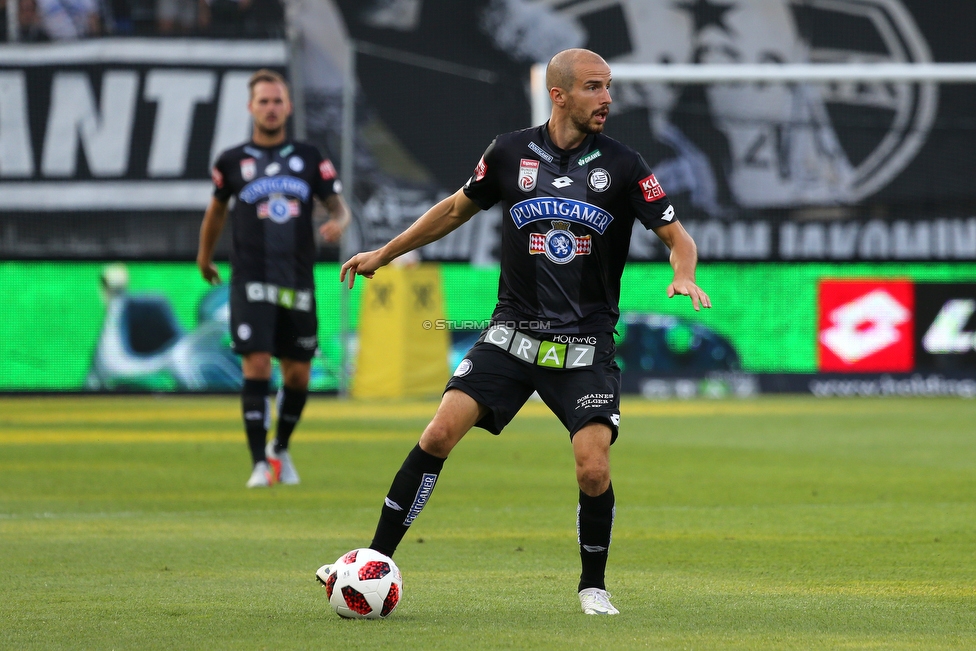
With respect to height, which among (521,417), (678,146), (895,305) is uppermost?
(678,146)

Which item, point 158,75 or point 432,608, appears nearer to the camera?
point 432,608

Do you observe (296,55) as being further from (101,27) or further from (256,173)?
(256,173)

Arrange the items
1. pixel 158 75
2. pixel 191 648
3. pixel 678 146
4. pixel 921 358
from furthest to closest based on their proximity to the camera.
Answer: pixel 678 146 < pixel 158 75 < pixel 921 358 < pixel 191 648

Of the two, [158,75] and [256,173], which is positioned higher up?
[158,75]

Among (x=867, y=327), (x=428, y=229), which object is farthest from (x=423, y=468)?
(x=867, y=327)

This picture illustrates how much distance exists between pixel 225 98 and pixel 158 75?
1248 millimetres

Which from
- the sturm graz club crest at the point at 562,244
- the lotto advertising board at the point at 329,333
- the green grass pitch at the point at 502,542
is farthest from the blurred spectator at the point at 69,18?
the sturm graz club crest at the point at 562,244

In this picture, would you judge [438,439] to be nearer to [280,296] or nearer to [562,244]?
[562,244]

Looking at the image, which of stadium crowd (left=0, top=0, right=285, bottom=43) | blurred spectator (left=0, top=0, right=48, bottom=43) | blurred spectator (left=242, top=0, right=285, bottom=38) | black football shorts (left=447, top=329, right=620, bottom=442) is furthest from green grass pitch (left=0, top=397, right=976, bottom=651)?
blurred spectator (left=242, top=0, right=285, bottom=38)

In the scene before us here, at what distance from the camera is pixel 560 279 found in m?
5.57

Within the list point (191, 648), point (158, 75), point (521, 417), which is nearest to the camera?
point (191, 648)

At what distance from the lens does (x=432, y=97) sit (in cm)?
3009

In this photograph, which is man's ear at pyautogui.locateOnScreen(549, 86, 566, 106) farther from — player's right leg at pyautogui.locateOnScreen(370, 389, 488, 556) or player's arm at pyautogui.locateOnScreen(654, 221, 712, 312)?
player's right leg at pyautogui.locateOnScreen(370, 389, 488, 556)

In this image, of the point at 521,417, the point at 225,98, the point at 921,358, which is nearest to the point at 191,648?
the point at 521,417
